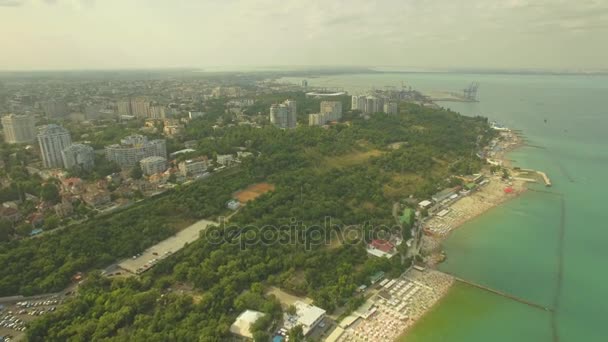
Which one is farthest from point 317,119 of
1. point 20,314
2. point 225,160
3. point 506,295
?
point 20,314

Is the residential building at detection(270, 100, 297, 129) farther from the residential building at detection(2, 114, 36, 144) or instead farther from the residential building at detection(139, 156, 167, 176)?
the residential building at detection(2, 114, 36, 144)

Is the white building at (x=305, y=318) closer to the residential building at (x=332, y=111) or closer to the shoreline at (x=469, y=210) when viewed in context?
the shoreline at (x=469, y=210)

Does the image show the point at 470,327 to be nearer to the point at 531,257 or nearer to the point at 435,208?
the point at 531,257

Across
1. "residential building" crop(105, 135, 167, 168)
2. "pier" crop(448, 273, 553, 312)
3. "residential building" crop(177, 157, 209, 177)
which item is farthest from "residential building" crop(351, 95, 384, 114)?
"pier" crop(448, 273, 553, 312)

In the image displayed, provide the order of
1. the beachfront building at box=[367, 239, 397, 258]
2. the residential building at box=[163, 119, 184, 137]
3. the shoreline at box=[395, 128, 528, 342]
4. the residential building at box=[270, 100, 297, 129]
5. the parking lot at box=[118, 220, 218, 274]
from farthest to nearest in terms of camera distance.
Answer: the residential building at box=[270, 100, 297, 129] < the residential building at box=[163, 119, 184, 137] < the beachfront building at box=[367, 239, 397, 258] < the parking lot at box=[118, 220, 218, 274] < the shoreline at box=[395, 128, 528, 342]

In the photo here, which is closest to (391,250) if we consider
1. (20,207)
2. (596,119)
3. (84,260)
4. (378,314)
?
(378,314)

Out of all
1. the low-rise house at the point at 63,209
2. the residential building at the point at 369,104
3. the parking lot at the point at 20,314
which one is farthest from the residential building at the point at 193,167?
the residential building at the point at 369,104
